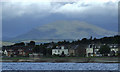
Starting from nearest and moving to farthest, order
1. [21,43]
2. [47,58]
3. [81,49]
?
[47,58]
[81,49]
[21,43]

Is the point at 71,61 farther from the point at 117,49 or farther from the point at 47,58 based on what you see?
the point at 117,49

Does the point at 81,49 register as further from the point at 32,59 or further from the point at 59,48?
the point at 32,59

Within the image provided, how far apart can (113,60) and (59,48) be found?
5581cm

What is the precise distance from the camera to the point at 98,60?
108375 mm

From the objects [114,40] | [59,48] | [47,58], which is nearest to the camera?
[47,58]

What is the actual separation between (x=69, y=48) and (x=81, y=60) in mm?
48671

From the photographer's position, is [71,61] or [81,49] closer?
[71,61]

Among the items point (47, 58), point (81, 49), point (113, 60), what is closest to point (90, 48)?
point (81, 49)

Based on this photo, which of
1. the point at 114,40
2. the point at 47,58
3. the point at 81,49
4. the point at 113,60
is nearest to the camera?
the point at 113,60

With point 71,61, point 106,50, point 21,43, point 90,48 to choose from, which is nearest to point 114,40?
point 90,48

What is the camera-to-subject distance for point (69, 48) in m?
162

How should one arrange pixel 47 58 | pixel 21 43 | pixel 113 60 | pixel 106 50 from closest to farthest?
pixel 113 60 → pixel 47 58 → pixel 106 50 → pixel 21 43

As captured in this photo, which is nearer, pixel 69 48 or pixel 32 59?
pixel 32 59

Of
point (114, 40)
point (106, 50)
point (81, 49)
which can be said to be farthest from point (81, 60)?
point (114, 40)
